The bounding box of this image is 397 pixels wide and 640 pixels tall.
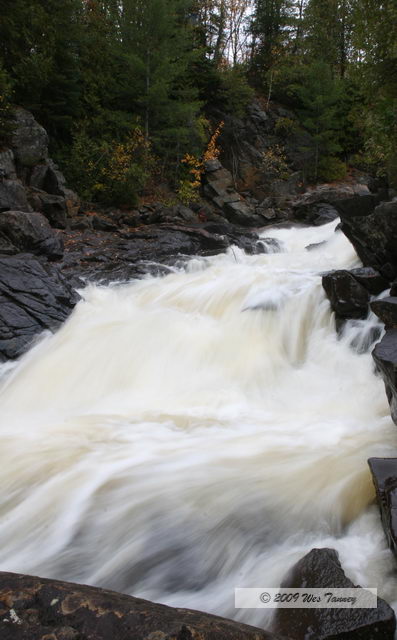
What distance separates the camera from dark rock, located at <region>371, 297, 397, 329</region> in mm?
4263

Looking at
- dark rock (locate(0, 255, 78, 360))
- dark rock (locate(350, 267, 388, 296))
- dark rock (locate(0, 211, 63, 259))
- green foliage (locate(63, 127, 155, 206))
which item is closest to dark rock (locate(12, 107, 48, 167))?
green foliage (locate(63, 127, 155, 206))

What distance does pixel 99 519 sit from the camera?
9.26ft

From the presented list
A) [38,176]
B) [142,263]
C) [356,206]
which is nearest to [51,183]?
[38,176]

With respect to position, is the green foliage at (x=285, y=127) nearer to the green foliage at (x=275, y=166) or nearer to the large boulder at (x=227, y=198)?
the green foliage at (x=275, y=166)

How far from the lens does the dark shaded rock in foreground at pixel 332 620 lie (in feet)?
5.73

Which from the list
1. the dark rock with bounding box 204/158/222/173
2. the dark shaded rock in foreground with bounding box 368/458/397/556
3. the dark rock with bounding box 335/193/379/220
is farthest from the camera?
the dark rock with bounding box 204/158/222/173

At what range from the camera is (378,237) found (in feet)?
19.8

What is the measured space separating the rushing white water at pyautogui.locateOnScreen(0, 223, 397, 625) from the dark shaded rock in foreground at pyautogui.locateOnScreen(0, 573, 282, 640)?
91cm

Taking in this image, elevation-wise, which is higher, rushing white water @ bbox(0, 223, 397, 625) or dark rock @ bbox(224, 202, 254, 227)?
dark rock @ bbox(224, 202, 254, 227)

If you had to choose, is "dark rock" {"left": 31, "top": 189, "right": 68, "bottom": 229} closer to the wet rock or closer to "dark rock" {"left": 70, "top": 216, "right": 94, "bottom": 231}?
"dark rock" {"left": 70, "top": 216, "right": 94, "bottom": 231}

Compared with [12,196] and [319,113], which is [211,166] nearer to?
[319,113]

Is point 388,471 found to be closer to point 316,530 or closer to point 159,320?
point 316,530

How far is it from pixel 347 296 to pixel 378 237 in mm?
1125

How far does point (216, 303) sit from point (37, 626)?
6.23 metres
